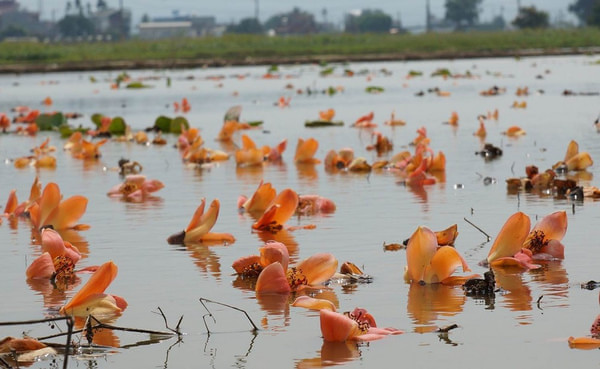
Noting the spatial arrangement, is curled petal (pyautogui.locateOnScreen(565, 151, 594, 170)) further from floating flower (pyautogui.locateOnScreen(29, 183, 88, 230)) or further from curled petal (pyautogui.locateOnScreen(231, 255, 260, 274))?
curled petal (pyautogui.locateOnScreen(231, 255, 260, 274))

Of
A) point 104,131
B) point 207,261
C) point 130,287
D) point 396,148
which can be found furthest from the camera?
point 104,131

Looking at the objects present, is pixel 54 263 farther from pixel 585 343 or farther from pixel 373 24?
pixel 373 24

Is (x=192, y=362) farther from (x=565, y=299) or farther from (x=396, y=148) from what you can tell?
(x=396, y=148)

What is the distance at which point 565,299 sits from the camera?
4289 millimetres

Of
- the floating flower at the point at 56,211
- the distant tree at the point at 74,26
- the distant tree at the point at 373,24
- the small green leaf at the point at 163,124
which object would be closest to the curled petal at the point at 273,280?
the floating flower at the point at 56,211

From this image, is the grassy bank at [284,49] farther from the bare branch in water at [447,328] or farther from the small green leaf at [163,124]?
the bare branch in water at [447,328]

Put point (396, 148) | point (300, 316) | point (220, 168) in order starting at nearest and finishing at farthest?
point (300, 316) → point (220, 168) → point (396, 148)

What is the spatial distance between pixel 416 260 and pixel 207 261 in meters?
1.24

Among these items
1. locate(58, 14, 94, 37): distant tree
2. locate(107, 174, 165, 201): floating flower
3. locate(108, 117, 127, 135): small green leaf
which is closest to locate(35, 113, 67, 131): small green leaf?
locate(108, 117, 127, 135): small green leaf

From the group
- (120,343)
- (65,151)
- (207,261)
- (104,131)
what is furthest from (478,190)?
(104,131)

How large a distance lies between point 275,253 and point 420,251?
1.84 ft

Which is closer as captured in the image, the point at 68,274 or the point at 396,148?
the point at 68,274

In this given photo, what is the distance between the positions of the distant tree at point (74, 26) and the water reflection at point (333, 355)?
157918mm

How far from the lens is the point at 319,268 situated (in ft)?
15.3
